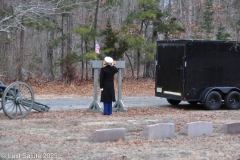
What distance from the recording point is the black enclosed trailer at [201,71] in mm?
16125

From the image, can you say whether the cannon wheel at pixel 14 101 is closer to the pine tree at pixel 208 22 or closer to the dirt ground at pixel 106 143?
the dirt ground at pixel 106 143

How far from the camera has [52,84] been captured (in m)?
25.5

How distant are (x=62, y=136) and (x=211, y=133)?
3.60 meters

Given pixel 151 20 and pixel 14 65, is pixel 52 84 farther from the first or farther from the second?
pixel 151 20

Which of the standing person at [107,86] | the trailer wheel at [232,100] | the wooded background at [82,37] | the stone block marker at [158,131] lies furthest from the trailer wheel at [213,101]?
the wooded background at [82,37]

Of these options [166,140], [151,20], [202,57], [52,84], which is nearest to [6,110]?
[166,140]

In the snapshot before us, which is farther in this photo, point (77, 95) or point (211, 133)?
point (77, 95)

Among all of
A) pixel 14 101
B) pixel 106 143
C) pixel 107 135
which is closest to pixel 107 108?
pixel 14 101

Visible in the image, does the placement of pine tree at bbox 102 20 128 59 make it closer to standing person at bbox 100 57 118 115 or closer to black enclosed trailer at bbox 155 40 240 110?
black enclosed trailer at bbox 155 40 240 110

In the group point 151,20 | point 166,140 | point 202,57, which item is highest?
point 151,20

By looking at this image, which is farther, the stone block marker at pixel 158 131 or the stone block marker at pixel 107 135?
the stone block marker at pixel 158 131

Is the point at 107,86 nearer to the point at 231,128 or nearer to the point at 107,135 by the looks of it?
the point at 231,128

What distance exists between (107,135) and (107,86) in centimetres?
461

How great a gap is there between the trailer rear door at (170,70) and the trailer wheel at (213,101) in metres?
0.91
